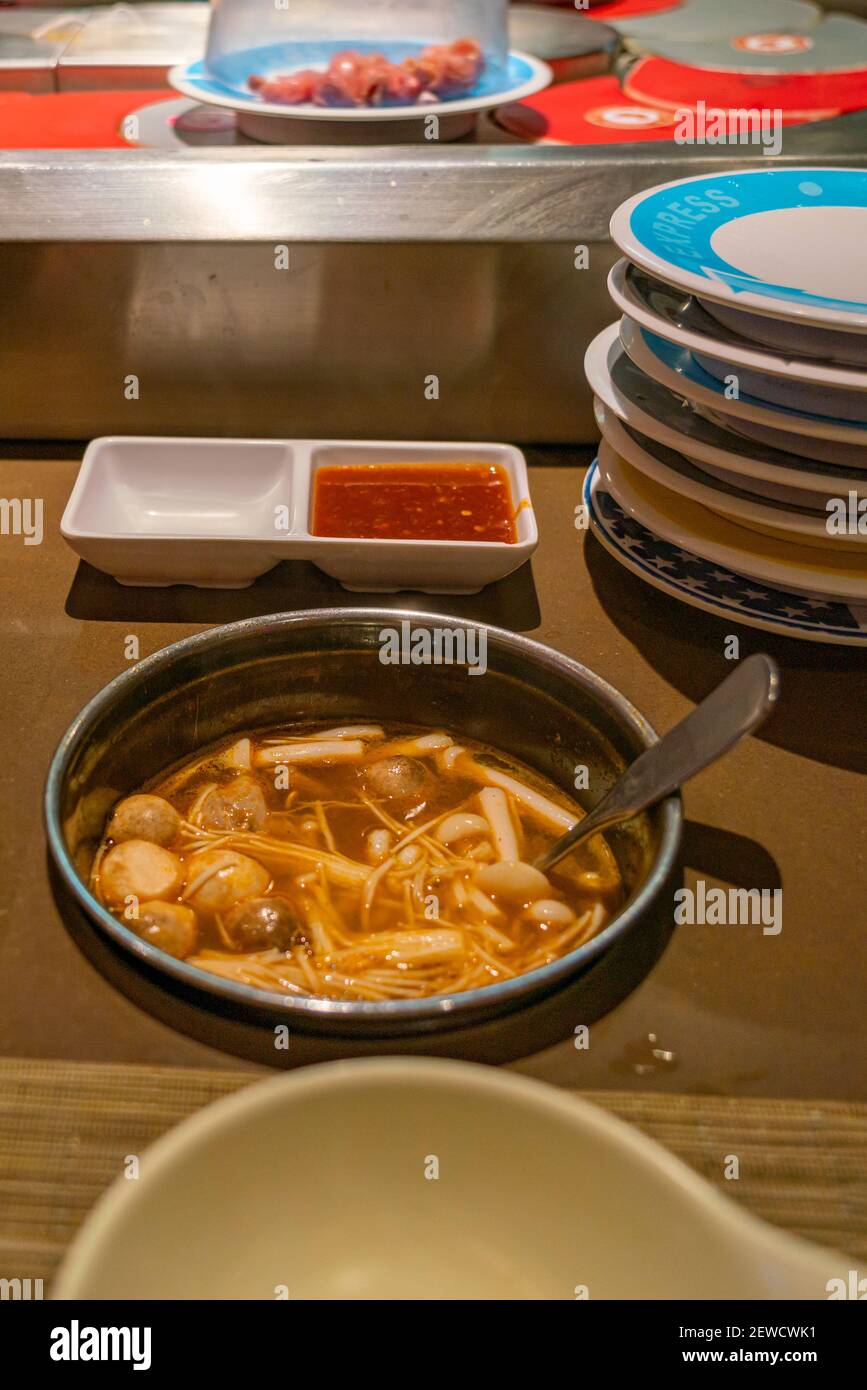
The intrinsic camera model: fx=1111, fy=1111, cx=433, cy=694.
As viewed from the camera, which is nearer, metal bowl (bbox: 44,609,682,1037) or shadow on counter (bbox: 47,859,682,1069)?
shadow on counter (bbox: 47,859,682,1069)

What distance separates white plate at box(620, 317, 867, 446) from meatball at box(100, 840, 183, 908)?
2.50 feet

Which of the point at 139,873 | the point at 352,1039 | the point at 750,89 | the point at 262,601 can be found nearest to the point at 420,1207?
the point at 352,1039

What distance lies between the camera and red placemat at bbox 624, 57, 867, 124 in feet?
6.82

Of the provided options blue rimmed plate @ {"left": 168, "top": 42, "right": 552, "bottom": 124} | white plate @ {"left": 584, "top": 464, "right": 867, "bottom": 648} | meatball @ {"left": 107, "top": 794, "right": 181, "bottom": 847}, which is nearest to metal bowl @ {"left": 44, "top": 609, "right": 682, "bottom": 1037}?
meatball @ {"left": 107, "top": 794, "right": 181, "bottom": 847}

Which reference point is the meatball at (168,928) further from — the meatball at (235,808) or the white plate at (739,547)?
the white plate at (739,547)

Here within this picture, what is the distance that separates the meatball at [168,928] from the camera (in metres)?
0.96

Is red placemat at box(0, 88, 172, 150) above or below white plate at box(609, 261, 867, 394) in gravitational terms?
above

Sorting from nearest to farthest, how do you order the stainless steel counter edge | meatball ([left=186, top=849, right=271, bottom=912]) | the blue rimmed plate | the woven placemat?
1. the woven placemat
2. meatball ([left=186, top=849, right=271, bottom=912])
3. the stainless steel counter edge
4. the blue rimmed plate

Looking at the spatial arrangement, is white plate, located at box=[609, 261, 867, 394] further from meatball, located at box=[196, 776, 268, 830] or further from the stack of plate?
meatball, located at box=[196, 776, 268, 830]

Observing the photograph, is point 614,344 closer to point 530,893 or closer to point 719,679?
point 719,679

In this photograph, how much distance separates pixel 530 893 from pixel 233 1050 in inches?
12.4

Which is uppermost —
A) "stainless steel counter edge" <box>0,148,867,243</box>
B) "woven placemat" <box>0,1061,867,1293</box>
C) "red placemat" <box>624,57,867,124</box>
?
"red placemat" <box>624,57,867,124</box>
